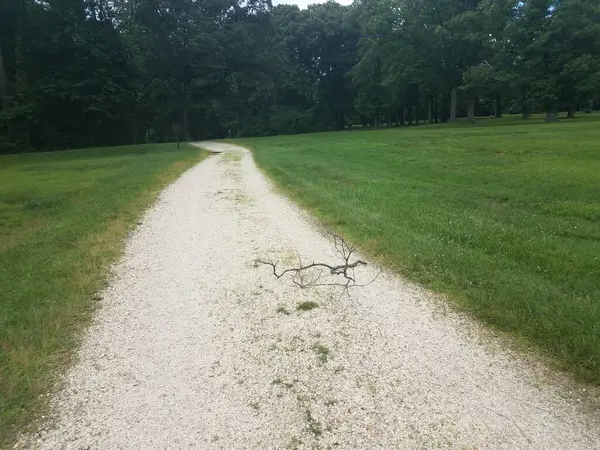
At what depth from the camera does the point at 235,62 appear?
1903 inches

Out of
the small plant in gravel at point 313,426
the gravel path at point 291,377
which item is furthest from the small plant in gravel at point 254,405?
the small plant in gravel at point 313,426

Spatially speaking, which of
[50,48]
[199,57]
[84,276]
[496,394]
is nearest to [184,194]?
[84,276]

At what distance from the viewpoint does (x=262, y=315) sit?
177 inches

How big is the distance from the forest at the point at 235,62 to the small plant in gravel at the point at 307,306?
2769 cm

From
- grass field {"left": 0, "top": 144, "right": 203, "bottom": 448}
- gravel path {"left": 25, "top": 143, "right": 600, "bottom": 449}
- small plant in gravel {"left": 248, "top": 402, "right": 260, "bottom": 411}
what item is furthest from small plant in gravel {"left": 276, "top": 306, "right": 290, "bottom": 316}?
grass field {"left": 0, "top": 144, "right": 203, "bottom": 448}

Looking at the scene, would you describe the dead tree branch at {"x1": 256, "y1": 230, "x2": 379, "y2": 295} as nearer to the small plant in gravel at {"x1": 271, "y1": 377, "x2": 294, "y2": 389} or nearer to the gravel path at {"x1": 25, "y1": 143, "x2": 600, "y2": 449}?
the gravel path at {"x1": 25, "y1": 143, "x2": 600, "y2": 449}

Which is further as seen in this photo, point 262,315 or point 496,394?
point 262,315

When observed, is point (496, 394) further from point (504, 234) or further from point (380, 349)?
point (504, 234)

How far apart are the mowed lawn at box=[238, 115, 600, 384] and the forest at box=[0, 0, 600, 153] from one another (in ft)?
69.6

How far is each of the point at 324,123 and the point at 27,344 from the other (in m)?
63.2

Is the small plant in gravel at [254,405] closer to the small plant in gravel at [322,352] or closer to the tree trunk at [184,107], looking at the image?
the small plant in gravel at [322,352]

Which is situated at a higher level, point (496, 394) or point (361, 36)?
point (361, 36)

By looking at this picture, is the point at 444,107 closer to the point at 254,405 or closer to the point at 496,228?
the point at 496,228

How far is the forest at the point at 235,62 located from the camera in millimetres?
38156
